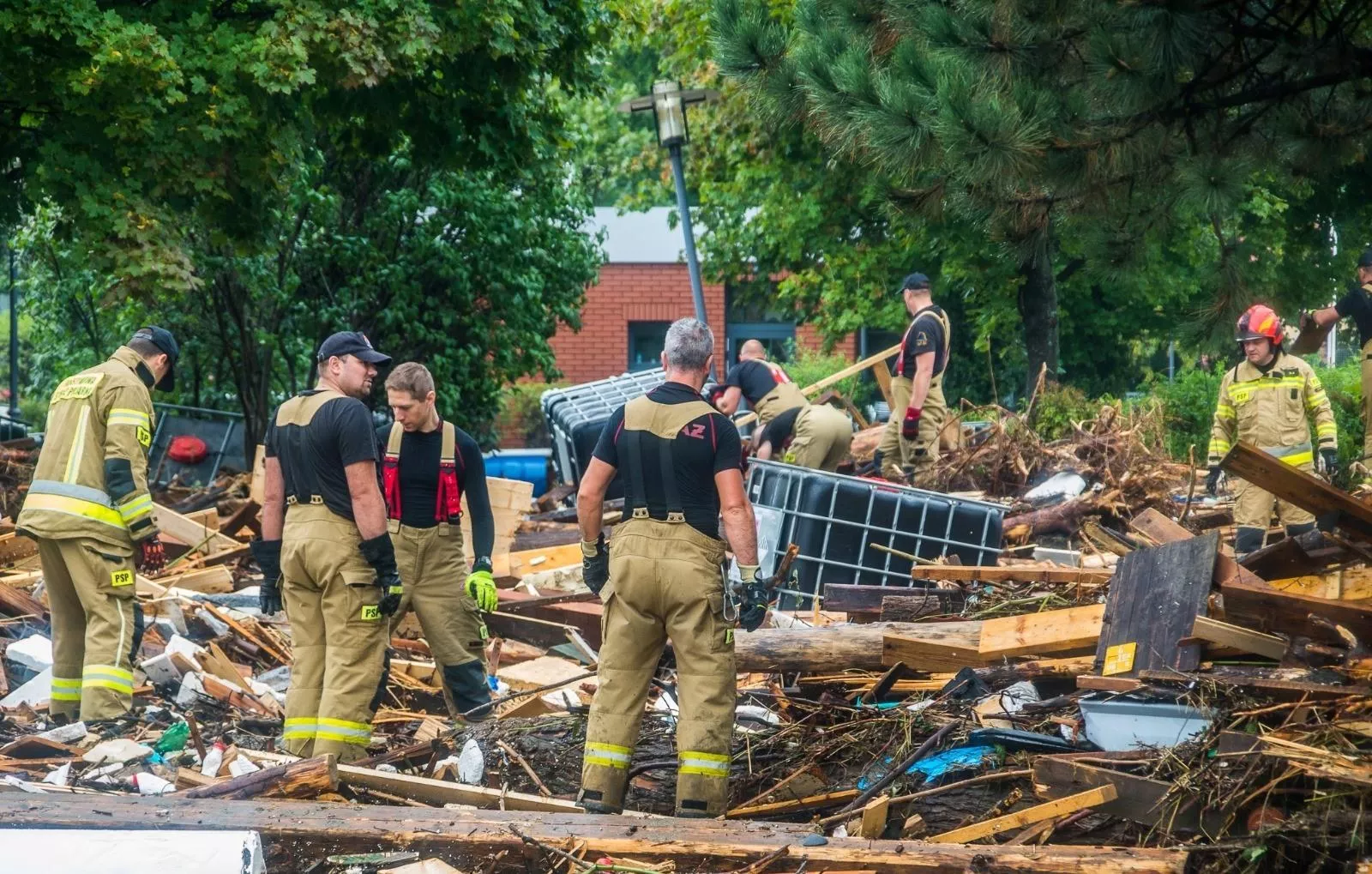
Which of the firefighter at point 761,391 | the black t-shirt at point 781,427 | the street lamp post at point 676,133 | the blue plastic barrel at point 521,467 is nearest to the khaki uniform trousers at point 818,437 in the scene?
the black t-shirt at point 781,427

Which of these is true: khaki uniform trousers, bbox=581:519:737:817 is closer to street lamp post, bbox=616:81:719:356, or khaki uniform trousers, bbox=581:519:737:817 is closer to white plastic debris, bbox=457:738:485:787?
white plastic debris, bbox=457:738:485:787

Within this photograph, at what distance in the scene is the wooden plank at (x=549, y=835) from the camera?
4406 mm

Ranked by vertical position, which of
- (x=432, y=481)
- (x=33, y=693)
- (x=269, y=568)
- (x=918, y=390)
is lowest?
(x=33, y=693)

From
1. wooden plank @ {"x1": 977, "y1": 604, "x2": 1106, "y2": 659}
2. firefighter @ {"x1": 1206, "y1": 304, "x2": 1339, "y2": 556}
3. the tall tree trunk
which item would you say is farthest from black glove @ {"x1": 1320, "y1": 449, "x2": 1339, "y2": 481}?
the tall tree trunk

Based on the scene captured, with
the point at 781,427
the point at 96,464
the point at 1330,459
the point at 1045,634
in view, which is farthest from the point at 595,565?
the point at 1330,459

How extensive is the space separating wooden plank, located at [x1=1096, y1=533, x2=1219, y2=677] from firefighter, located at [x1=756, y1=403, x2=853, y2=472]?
15.1 feet

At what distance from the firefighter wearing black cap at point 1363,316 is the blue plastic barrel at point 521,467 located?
8.35 meters

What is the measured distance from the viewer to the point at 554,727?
22.0 feet

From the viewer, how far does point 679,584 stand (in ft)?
18.1

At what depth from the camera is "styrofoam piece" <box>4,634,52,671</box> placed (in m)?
8.02

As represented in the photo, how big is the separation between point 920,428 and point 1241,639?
6.42 m

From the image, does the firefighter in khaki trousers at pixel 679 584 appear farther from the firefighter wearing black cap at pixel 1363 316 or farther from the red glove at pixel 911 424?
the red glove at pixel 911 424

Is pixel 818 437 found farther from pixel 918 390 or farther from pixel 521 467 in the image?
pixel 521 467

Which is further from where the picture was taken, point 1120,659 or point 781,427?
point 781,427
